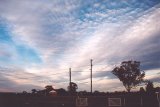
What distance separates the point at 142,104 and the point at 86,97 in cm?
1168

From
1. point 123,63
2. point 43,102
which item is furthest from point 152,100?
point 123,63

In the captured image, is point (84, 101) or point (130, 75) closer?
point (84, 101)

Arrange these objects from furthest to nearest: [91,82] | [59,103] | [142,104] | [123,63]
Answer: [123,63], [91,82], [59,103], [142,104]

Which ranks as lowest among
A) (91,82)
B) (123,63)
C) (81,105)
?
(81,105)

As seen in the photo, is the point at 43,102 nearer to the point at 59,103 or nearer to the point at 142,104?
the point at 59,103

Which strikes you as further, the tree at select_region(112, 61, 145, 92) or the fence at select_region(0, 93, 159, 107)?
the tree at select_region(112, 61, 145, 92)

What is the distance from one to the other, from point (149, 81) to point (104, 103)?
1665 inches

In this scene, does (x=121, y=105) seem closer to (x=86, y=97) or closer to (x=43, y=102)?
(x=86, y=97)

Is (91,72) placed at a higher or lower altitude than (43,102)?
higher

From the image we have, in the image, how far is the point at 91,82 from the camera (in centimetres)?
6056

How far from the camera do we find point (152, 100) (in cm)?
4903

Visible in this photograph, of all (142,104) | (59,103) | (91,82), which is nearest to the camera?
(142,104)

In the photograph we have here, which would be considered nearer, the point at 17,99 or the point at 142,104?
the point at 142,104

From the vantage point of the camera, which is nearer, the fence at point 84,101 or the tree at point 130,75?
the fence at point 84,101
